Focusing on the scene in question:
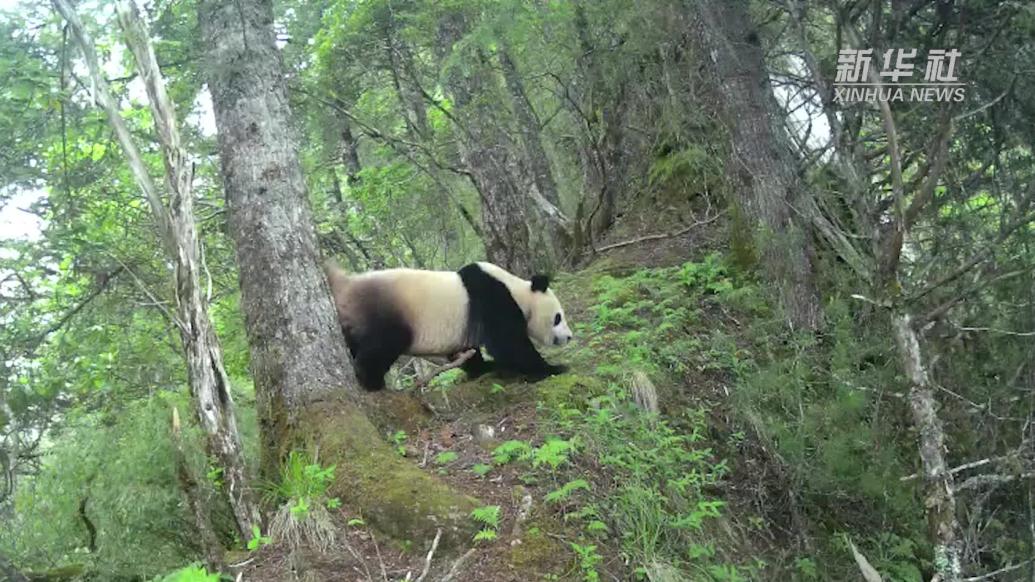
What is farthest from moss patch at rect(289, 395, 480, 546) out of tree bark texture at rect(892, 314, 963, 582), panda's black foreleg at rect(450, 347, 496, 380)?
tree bark texture at rect(892, 314, 963, 582)

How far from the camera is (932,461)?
5.11m

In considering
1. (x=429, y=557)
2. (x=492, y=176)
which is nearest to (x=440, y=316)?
(x=429, y=557)

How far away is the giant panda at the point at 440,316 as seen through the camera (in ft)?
23.8

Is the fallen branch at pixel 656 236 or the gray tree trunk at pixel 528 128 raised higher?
the gray tree trunk at pixel 528 128

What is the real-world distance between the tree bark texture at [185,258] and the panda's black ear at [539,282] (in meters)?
3.20

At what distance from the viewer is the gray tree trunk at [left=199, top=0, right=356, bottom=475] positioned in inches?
241

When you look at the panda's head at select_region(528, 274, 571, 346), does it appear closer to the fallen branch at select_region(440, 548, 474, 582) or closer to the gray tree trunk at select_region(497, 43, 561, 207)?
the fallen branch at select_region(440, 548, 474, 582)

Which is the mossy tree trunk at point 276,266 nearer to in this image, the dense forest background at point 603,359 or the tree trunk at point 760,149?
the dense forest background at point 603,359

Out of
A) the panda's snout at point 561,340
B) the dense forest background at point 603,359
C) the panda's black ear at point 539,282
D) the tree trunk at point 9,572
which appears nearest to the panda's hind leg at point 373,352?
the dense forest background at point 603,359

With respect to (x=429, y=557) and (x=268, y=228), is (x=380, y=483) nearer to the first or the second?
(x=429, y=557)

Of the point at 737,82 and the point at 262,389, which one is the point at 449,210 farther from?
the point at 262,389

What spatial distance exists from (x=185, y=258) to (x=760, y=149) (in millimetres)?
5508

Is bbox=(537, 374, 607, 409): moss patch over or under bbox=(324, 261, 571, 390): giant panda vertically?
under

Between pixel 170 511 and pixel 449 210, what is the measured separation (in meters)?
8.27
